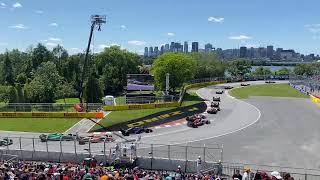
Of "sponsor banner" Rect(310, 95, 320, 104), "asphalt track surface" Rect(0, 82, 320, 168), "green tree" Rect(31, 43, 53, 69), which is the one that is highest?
"green tree" Rect(31, 43, 53, 69)

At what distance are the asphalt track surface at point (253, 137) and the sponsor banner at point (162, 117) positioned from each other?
2.70 m

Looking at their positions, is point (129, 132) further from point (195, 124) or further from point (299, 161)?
point (299, 161)

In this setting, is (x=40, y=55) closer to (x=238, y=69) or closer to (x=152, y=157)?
(x=238, y=69)

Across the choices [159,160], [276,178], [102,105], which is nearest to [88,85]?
[102,105]

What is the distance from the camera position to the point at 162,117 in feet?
178

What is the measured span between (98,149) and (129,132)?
873cm

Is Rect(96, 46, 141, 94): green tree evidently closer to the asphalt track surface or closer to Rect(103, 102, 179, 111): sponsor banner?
the asphalt track surface

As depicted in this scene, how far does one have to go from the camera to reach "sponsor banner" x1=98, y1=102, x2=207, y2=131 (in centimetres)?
4987

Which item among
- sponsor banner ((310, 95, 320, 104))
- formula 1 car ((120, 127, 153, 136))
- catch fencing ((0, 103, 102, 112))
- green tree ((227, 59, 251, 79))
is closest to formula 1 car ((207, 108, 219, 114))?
formula 1 car ((120, 127, 153, 136))

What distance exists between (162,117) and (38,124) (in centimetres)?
1508

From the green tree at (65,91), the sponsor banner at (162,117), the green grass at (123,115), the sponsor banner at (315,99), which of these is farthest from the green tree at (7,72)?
the sponsor banner at (315,99)

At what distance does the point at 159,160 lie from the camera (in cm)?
3083

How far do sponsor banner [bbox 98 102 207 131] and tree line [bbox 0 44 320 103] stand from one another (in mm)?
19721

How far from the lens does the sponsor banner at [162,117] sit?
4987cm
